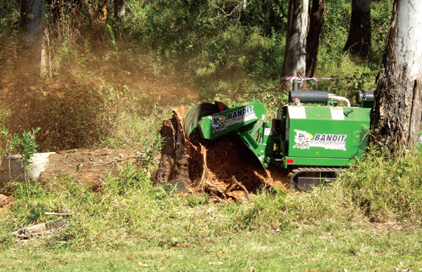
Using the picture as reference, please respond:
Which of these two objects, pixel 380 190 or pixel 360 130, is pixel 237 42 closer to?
pixel 360 130

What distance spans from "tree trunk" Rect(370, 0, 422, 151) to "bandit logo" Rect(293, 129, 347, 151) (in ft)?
2.34

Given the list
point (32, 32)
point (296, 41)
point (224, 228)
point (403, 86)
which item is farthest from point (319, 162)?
point (32, 32)

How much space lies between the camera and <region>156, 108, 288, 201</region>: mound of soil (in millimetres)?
7465

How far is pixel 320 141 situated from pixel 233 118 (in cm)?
157

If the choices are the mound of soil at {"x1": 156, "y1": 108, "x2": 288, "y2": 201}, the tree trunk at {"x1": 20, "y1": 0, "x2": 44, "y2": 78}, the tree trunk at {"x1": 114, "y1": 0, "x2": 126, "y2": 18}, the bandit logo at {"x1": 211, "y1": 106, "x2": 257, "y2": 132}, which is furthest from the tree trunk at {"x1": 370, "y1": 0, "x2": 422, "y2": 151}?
the tree trunk at {"x1": 114, "y1": 0, "x2": 126, "y2": 18}

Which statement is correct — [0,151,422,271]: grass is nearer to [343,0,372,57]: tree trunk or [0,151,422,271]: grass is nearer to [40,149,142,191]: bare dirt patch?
[40,149,142,191]: bare dirt patch

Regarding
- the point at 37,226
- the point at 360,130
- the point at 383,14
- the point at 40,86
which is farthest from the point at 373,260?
the point at 383,14

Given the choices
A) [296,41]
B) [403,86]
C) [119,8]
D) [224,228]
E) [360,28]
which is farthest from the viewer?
[119,8]

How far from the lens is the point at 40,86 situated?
11.5 metres

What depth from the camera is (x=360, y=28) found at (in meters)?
18.5

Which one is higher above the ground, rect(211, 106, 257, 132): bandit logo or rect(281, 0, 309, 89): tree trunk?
rect(281, 0, 309, 89): tree trunk

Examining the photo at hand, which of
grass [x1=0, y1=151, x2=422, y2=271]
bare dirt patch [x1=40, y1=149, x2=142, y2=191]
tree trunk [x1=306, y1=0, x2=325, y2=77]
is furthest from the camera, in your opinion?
tree trunk [x1=306, y1=0, x2=325, y2=77]

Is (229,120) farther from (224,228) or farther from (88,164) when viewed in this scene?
(88,164)

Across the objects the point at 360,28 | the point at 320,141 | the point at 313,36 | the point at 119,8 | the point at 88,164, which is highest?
the point at 119,8
